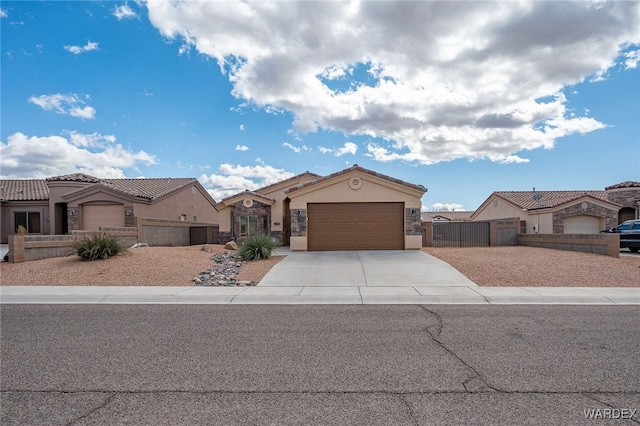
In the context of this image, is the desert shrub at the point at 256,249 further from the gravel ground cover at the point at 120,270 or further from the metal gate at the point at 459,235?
the metal gate at the point at 459,235

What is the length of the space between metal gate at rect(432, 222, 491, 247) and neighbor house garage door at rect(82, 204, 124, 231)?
62.8ft

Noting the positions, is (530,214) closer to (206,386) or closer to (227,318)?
(227,318)

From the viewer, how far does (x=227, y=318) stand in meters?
7.55

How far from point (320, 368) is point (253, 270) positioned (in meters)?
9.12

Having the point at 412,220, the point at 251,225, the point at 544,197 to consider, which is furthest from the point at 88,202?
the point at 544,197

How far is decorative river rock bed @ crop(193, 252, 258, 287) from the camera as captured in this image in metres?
11.6

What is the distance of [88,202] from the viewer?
23.9 metres

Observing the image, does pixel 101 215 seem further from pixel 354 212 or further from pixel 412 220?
pixel 412 220

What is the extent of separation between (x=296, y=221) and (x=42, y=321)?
42.4 ft

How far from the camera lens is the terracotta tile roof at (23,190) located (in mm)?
26781

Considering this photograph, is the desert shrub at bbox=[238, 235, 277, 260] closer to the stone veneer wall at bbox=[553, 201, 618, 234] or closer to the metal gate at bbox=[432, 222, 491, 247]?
the metal gate at bbox=[432, 222, 491, 247]

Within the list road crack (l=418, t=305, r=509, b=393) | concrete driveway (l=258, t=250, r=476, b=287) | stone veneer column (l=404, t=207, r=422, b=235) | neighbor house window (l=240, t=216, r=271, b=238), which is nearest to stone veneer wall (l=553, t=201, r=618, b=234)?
stone veneer column (l=404, t=207, r=422, b=235)

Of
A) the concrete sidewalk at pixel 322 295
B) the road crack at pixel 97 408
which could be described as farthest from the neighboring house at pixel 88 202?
the road crack at pixel 97 408

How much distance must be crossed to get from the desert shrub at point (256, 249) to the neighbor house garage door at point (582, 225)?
71.2 ft
